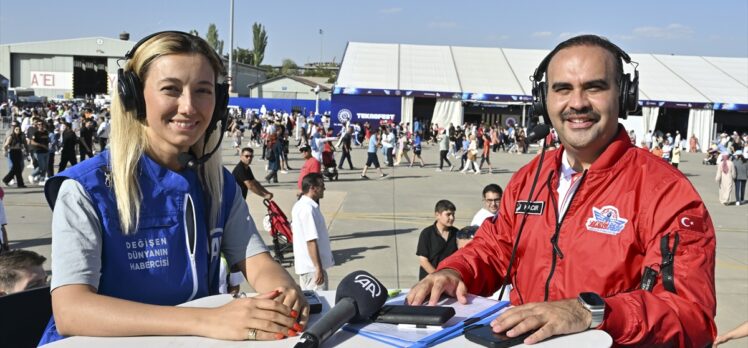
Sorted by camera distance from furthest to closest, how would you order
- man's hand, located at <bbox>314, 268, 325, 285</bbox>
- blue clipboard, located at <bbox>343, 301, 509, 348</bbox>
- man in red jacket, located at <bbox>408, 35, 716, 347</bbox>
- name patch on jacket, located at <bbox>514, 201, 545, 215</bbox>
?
man's hand, located at <bbox>314, 268, 325, 285</bbox> → name patch on jacket, located at <bbox>514, 201, 545, 215</bbox> → man in red jacket, located at <bbox>408, 35, 716, 347</bbox> → blue clipboard, located at <bbox>343, 301, 509, 348</bbox>

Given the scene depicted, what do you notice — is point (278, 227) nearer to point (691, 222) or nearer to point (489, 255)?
point (489, 255)

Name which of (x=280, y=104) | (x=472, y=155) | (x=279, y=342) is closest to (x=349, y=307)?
(x=279, y=342)

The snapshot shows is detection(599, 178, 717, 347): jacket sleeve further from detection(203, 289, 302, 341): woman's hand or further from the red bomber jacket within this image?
detection(203, 289, 302, 341): woman's hand

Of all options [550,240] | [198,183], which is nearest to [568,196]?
[550,240]

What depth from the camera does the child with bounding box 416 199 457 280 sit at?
639cm

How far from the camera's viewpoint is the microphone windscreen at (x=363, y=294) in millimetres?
1512

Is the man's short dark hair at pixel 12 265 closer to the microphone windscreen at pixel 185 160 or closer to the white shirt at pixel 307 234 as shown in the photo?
the microphone windscreen at pixel 185 160

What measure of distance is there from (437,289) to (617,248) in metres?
0.55

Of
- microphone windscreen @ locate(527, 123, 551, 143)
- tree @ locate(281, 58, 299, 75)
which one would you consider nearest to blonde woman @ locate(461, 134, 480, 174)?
microphone windscreen @ locate(527, 123, 551, 143)

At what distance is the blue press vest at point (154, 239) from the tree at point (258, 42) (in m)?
111

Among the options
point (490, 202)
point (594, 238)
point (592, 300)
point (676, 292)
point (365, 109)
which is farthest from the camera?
point (365, 109)

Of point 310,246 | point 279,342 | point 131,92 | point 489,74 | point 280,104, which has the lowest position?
point 310,246

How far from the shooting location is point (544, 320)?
1.41 m

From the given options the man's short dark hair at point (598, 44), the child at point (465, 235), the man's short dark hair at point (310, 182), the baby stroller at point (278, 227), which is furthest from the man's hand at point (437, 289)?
the baby stroller at point (278, 227)
